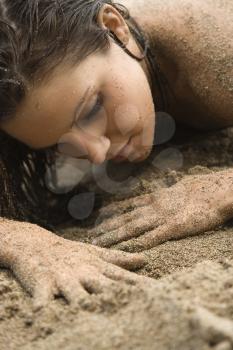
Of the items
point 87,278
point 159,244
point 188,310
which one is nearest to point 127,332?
point 188,310

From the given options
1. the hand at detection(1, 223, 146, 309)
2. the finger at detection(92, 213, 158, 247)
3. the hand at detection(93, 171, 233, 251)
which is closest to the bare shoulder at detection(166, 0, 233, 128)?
the hand at detection(93, 171, 233, 251)

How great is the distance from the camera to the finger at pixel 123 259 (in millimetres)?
1253

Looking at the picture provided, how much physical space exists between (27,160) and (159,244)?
2.23ft

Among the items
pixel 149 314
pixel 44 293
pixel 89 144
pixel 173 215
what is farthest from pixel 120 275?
pixel 89 144

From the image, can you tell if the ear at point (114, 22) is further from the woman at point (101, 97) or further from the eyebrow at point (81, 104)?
the eyebrow at point (81, 104)

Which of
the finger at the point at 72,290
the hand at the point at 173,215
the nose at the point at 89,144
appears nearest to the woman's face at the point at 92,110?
the nose at the point at 89,144

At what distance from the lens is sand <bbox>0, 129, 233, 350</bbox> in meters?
0.79

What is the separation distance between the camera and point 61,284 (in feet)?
3.76

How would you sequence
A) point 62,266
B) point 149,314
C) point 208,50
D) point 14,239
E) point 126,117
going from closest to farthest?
point 149,314, point 62,266, point 14,239, point 126,117, point 208,50

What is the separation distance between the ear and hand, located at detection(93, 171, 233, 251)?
47cm

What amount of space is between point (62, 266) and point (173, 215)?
1.28ft

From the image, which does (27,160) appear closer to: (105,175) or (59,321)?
(105,175)

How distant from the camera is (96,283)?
111 centimetres

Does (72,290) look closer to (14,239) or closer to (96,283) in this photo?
(96,283)
